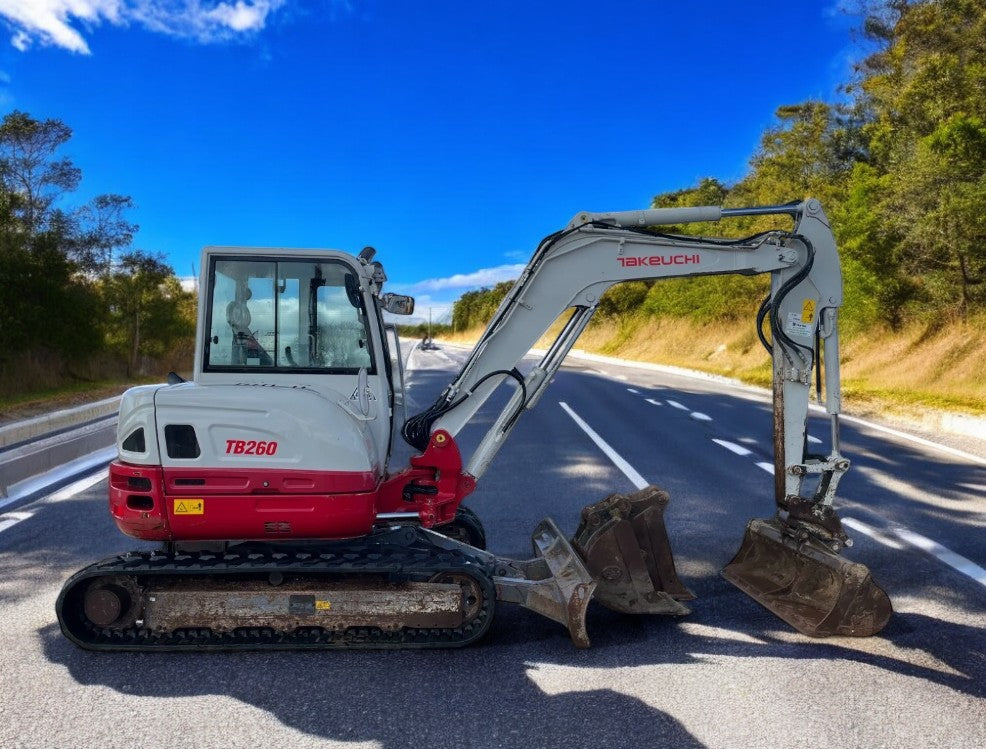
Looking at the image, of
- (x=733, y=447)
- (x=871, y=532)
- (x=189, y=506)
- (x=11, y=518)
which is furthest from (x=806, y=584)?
(x=11, y=518)

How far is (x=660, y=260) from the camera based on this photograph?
5.55m

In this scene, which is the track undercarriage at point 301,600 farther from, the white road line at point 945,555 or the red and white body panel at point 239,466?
the white road line at point 945,555

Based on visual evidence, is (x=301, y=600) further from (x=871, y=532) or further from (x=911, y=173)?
(x=911, y=173)

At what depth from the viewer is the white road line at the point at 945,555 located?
6.05 m

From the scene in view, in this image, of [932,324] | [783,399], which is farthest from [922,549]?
[932,324]

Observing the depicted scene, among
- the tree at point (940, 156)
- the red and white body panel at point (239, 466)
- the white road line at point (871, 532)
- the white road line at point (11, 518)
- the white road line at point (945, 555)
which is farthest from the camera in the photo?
the tree at point (940, 156)

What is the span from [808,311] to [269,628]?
4224 millimetres

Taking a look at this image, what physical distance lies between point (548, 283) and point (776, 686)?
2.91 m

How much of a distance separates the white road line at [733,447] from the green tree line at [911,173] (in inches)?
522

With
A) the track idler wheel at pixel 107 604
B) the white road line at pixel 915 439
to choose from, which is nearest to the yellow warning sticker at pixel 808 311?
the track idler wheel at pixel 107 604

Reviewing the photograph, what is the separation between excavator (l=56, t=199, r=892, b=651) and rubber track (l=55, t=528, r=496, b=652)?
1 centimetres

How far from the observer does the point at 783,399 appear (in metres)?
5.68

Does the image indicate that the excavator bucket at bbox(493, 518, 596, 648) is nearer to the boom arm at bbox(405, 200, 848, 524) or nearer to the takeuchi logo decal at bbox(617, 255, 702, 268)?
the boom arm at bbox(405, 200, 848, 524)

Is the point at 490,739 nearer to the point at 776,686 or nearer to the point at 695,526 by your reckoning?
the point at 776,686
